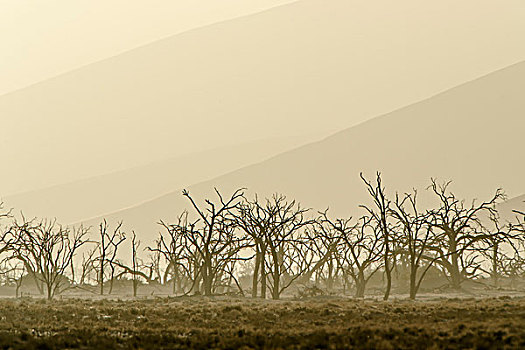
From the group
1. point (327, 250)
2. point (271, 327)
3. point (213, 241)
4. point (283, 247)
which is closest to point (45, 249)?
point (213, 241)

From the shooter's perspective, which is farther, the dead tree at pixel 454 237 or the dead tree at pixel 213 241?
the dead tree at pixel 454 237

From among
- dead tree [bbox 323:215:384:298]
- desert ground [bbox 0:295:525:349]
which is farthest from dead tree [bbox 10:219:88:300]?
dead tree [bbox 323:215:384:298]

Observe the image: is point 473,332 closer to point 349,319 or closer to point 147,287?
point 349,319

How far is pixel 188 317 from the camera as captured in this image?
2942 cm

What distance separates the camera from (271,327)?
81.2ft

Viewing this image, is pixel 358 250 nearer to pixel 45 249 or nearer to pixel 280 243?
pixel 280 243

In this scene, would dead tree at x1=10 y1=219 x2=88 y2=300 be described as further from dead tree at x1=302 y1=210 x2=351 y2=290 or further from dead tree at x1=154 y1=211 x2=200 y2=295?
dead tree at x1=302 y1=210 x2=351 y2=290

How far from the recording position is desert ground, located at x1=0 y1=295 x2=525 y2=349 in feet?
64.0

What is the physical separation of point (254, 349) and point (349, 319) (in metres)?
9.65

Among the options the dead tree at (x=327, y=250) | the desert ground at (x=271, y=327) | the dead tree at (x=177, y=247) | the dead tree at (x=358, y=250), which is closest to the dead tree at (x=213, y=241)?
the dead tree at (x=177, y=247)

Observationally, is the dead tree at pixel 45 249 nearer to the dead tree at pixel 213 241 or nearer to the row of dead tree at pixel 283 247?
the row of dead tree at pixel 283 247

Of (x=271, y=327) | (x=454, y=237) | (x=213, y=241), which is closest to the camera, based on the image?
(x=271, y=327)

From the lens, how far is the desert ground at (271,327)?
19500 millimetres

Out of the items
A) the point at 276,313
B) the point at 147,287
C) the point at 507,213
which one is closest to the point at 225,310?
the point at 276,313
